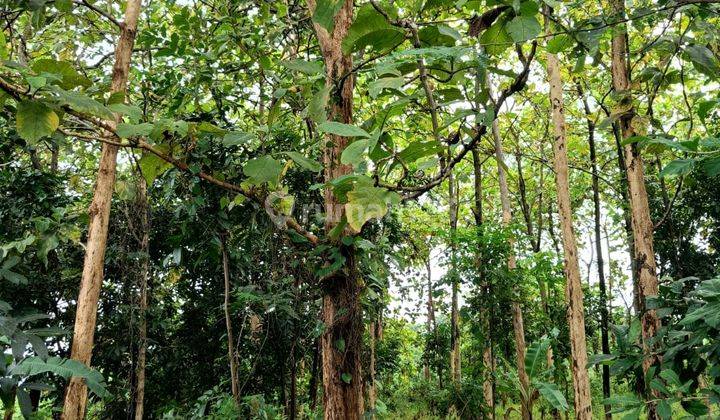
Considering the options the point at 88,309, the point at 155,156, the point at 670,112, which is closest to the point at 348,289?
the point at 155,156

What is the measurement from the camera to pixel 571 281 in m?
5.06

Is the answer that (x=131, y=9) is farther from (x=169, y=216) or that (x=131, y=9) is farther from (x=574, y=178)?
(x=574, y=178)

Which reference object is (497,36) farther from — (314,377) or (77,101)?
(314,377)

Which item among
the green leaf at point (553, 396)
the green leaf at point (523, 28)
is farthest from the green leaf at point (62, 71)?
the green leaf at point (553, 396)

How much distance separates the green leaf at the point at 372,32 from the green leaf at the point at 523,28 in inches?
5.2

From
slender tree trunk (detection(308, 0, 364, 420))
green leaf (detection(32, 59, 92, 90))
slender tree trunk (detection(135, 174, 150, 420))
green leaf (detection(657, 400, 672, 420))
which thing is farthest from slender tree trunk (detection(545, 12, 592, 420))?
green leaf (detection(32, 59, 92, 90))

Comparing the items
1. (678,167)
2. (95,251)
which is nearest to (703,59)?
(678,167)

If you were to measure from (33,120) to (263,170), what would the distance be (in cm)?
28

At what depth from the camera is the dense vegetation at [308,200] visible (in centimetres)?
70

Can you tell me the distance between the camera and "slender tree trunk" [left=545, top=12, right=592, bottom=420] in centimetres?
489

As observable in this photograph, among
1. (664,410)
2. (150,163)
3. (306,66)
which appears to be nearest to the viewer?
(306,66)

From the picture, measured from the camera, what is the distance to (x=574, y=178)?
1125cm

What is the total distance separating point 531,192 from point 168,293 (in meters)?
9.70

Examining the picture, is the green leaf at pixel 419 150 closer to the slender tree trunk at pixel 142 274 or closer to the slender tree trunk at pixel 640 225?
the slender tree trunk at pixel 640 225
